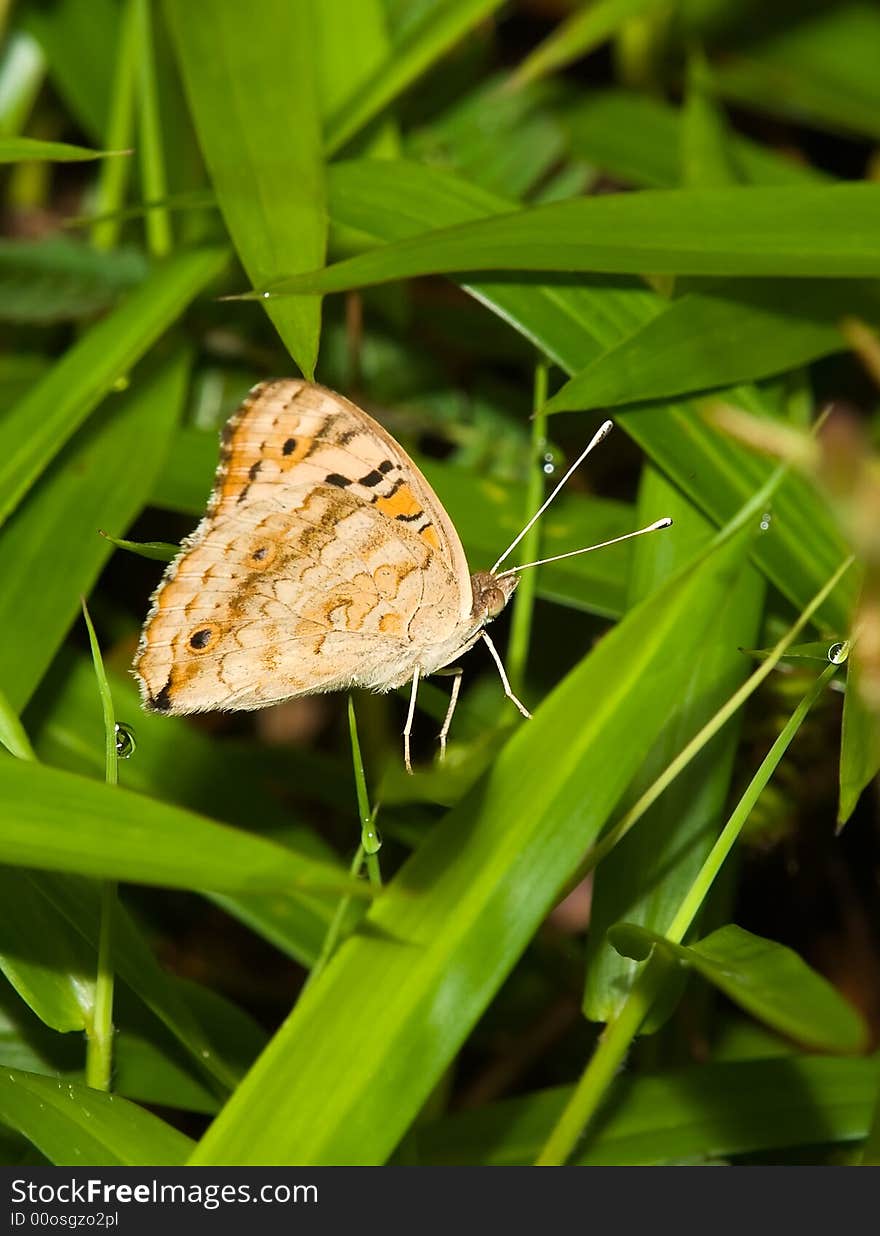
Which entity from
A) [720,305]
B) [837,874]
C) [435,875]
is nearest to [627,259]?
[720,305]

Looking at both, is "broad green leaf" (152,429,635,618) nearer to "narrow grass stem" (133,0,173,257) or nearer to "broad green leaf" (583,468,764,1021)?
"broad green leaf" (583,468,764,1021)

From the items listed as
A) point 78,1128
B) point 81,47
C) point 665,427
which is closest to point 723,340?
point 665,427

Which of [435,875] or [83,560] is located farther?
[83,560]

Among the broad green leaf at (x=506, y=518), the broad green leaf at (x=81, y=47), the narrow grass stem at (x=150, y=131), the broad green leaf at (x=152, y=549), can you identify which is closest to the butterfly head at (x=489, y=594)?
the broad green leaf at (x=506, y=518)

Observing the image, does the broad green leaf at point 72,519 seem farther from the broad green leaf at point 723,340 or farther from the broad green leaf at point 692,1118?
the broad green leaf at point 692,1118

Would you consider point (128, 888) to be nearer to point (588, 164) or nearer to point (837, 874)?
point (837, 874)

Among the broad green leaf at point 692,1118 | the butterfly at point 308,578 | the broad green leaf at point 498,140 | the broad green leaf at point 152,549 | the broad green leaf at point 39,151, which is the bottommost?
the broad green leaf at point 692,1118
